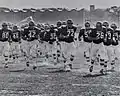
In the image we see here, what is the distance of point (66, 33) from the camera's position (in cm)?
1830

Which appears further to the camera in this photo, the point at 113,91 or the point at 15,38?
the point at 15,38

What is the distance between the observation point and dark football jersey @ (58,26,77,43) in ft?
59.8

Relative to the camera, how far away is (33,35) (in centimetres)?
1906

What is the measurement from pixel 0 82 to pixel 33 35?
6260mm

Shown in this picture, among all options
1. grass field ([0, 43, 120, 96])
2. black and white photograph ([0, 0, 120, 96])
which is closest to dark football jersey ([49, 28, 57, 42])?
black and white photograph ([0, 0, 120, 96])

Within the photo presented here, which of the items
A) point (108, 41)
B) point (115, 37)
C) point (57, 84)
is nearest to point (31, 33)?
point (108, 41)

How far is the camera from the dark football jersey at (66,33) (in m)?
18.2

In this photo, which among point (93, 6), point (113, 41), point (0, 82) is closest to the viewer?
point (0, 82)

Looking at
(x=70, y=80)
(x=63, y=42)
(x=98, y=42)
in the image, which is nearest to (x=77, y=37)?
(x=63, y=42)

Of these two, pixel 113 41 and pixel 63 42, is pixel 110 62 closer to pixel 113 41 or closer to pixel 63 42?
pixel 113 41

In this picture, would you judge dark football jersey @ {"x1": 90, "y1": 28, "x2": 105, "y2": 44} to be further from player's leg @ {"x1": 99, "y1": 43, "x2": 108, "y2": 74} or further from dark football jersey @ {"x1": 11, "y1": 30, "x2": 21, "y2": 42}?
dark football jersey @ {"x1": 11, "y1": 30, "x2": 21, "y2": 42}

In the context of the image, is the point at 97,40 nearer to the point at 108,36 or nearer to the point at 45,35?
the point at 108,36

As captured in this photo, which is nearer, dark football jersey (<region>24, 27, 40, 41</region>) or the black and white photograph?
the black and white photograph

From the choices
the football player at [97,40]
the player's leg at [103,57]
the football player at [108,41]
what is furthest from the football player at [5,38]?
the football player at [108,41]
